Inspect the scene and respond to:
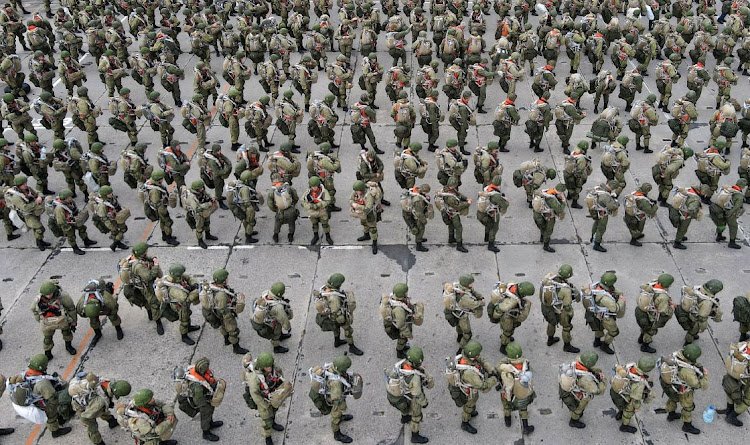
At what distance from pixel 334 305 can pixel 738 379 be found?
5710mm

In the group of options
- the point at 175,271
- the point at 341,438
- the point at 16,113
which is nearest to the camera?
the point at 341,438

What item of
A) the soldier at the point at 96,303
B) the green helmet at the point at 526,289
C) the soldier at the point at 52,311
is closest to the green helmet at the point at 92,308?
the soldier at the point at 96,303

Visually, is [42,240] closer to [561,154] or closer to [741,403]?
[561,154]

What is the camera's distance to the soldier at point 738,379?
9.51 metres

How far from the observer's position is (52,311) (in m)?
11.0

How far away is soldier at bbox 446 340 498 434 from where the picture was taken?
9.47 m

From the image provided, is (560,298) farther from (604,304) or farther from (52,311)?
(52,311)

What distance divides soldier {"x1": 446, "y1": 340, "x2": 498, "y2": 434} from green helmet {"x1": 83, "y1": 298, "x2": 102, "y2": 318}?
5597mm

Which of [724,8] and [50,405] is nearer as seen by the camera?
[50,405]

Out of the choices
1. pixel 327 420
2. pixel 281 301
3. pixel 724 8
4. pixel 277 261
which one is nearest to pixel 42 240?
pixel 277 261

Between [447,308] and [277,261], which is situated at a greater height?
[447,308]

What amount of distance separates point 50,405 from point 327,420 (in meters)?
3.82

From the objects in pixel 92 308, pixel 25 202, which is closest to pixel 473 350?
pixel 92 308

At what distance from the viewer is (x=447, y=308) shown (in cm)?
1086
